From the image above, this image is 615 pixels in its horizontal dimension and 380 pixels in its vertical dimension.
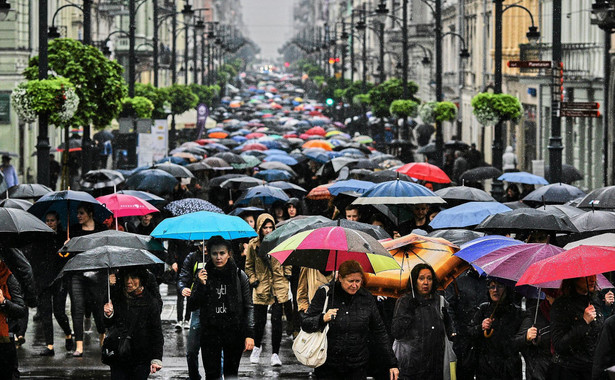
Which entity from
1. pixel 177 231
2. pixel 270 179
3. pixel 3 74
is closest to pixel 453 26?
pixel 3 74

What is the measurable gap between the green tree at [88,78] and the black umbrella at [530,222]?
12796 mm

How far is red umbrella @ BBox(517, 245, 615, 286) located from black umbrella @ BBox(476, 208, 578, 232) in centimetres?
317

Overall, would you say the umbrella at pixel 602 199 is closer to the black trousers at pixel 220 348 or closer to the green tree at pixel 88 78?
the black trousers at pixel 220 348

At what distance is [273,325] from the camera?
1404 centimetres

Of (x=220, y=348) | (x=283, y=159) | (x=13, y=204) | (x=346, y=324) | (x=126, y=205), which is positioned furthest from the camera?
(x=283, y=159)

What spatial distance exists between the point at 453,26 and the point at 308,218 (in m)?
51.1

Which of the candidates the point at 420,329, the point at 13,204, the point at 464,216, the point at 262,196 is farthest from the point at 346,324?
the point at 262,196

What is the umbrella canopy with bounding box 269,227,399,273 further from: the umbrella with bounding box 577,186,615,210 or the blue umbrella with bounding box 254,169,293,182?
the blue umbrella with bounding box 254,169,293,182

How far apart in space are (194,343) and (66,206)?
414 cm

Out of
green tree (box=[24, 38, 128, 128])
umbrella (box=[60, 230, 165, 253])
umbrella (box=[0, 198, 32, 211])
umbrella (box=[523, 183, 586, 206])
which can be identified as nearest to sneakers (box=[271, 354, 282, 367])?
umbrella (box=[60, 230, 165, 253])

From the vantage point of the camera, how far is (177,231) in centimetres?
1198

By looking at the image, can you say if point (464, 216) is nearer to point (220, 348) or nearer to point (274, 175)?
point (220, 348)

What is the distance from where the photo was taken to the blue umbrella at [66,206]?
48.5ft

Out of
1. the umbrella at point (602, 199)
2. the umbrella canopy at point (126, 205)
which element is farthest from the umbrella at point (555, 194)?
the umbrella canopy at point (126, 205)
